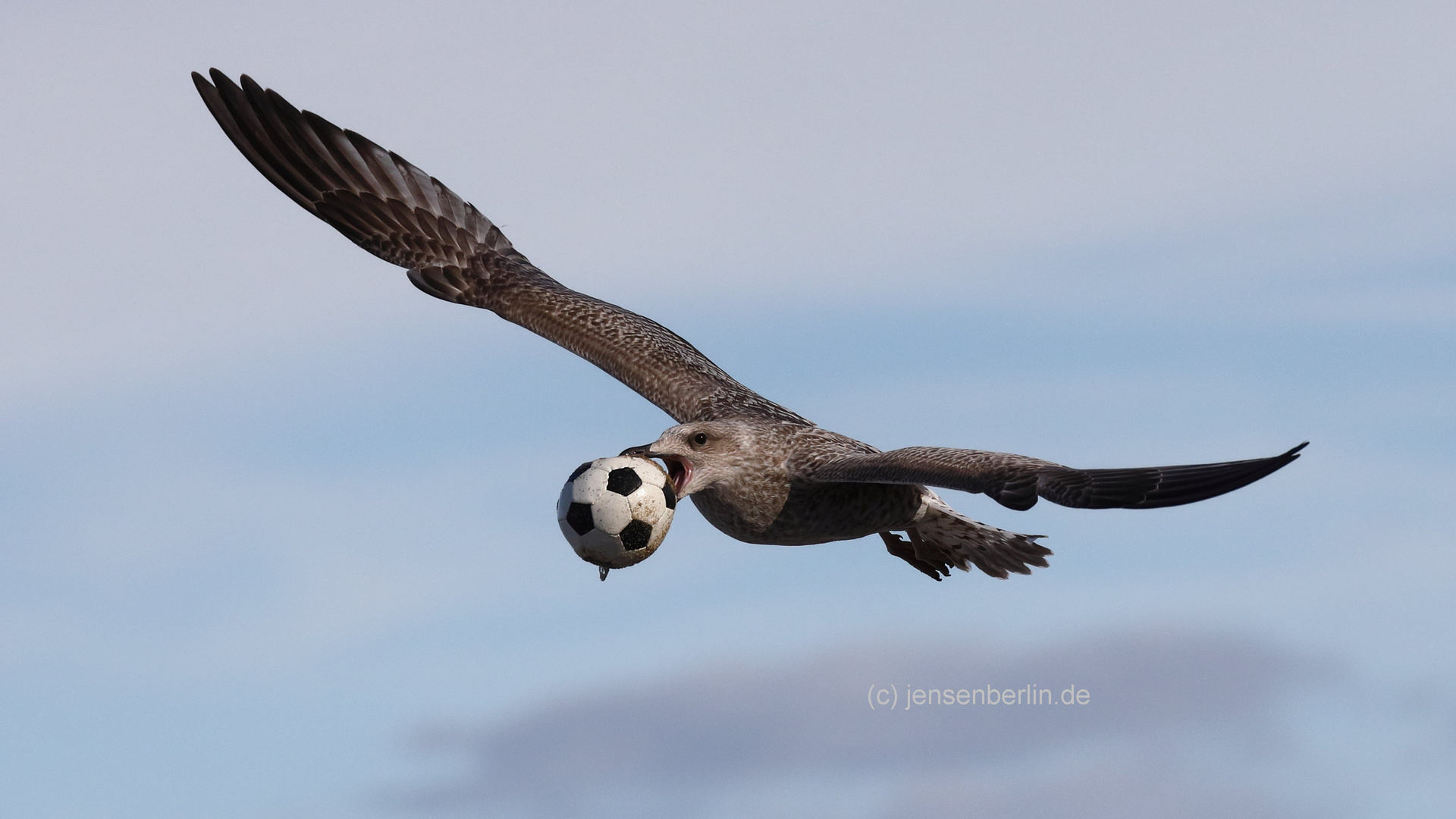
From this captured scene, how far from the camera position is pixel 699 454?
39.7 feet

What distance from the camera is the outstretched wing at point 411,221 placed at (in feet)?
49.9

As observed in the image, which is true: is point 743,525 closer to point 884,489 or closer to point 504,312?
point 884,489

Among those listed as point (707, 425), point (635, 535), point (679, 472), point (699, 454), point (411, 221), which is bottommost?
point (635, 535)

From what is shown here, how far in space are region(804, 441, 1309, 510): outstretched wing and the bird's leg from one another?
2.38 meters

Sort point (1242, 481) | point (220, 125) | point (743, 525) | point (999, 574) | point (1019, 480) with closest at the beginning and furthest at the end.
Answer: point (1242, 481) → point (1019, 480) → point (743, 525) → point (999, 574) → point (220, 125)

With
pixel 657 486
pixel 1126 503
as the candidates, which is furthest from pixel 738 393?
pixel 1126 503

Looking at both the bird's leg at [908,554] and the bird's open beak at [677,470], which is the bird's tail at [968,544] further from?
the bird's open beak at [677,470]

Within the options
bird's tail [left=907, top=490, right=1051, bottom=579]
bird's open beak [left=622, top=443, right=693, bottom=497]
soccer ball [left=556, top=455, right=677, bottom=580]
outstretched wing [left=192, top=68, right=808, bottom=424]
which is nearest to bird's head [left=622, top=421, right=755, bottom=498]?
bird's open beak [left=622, top=443, right=693, bottom=497]

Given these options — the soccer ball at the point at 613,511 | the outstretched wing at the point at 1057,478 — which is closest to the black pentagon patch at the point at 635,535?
the soccer ball at the point at 613,511

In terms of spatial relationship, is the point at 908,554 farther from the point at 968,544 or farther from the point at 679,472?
the point at 679,472

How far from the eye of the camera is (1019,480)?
34.8ft

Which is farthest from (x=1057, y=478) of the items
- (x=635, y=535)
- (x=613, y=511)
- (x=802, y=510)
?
(x=613, y=511)

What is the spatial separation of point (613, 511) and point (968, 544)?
3.91 m

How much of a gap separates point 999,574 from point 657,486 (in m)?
3.85
